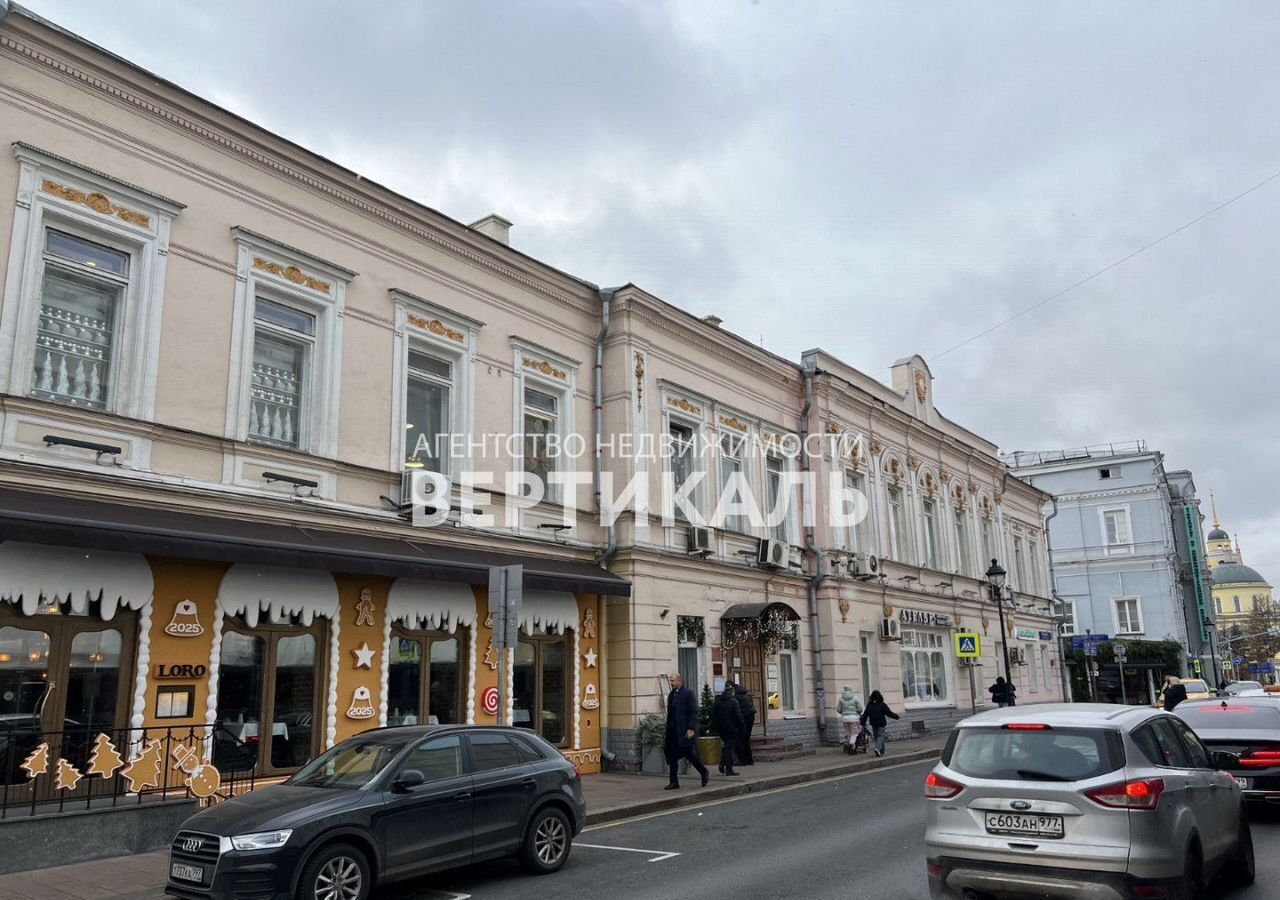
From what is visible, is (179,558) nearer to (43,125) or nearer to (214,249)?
(214,249)

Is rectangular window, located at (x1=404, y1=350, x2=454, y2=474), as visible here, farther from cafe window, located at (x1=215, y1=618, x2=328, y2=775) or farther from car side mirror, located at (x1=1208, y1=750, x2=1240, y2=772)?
car side mirror, located at (x1=1208, y1=750, x2=1240, y2=772)

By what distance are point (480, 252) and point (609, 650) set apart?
297 inches

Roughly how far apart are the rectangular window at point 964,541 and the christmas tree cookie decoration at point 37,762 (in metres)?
26.7

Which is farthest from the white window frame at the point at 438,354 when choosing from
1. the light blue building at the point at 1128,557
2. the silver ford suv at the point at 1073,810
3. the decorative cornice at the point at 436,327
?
the light blue building at the point at 1128,557

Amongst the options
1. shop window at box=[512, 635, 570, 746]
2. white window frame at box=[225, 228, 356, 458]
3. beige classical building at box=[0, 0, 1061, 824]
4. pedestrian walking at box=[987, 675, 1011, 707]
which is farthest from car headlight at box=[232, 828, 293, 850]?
pedestrian walking at box=[987, 675, 1011, 707]

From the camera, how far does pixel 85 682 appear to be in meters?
10.8

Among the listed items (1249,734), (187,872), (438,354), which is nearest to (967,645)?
(1249,734)

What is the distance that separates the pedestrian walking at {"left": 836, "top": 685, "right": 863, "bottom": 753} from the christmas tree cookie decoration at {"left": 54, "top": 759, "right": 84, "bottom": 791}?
14.8 meters

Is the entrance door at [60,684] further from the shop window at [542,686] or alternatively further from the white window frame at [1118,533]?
the white window frame at [1118,533]

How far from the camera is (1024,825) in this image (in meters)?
6.55

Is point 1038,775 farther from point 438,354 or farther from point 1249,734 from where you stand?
point 438,354

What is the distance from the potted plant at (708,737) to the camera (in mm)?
17203

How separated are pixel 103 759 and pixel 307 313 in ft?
21.5

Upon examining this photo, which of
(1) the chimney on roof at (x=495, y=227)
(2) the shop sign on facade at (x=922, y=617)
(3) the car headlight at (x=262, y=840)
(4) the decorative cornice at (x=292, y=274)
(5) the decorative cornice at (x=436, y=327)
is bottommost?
(3) the car headlight at (x=262, y=840)
